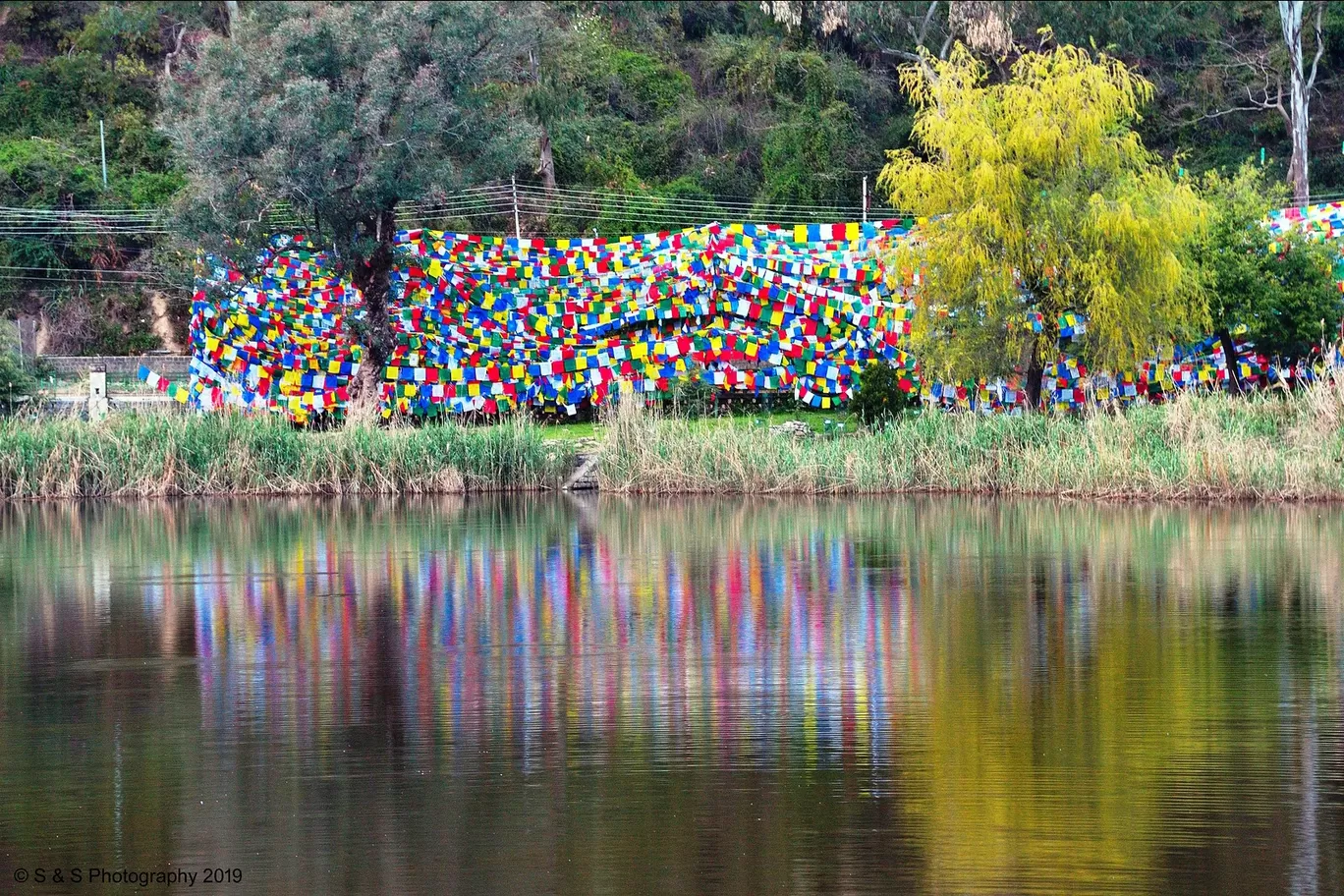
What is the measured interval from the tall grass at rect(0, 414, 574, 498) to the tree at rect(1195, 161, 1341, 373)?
12.4m

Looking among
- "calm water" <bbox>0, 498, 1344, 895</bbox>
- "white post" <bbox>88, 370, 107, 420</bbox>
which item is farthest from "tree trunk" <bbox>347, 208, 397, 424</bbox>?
"calm water" <bbox>0, 498, 1344, 895</bbox>

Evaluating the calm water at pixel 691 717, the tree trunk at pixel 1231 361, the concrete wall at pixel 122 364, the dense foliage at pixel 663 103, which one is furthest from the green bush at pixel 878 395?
the concrete wall at pixel 122 364

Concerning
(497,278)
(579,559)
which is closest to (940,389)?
(497,278)

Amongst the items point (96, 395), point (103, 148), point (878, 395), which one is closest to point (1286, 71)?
point (878, 395)

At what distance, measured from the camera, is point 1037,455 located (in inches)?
949

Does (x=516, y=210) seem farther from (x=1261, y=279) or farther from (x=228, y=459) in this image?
(x=1261, y=279)

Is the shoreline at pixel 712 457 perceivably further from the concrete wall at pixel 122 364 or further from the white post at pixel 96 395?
the concrete wall at pixel 122 364

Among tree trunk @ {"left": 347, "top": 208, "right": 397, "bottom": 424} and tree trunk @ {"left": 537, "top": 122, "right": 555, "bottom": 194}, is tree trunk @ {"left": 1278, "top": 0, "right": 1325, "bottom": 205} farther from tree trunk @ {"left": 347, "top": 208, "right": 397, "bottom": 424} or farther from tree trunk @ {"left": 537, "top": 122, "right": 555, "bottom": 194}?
tree trunk @ {"left": 347, "top": 208, "right": 397, "bottom": 424}

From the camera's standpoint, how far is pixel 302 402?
32969 millimetres

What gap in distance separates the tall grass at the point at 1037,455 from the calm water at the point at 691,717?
3.55 meters

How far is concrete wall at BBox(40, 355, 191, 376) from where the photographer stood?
3553 centimetres

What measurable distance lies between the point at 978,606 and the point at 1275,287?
18.4 m

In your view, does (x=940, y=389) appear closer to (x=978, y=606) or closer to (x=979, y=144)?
(x=979, y=144)

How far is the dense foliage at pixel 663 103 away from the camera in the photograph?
40.0 m
